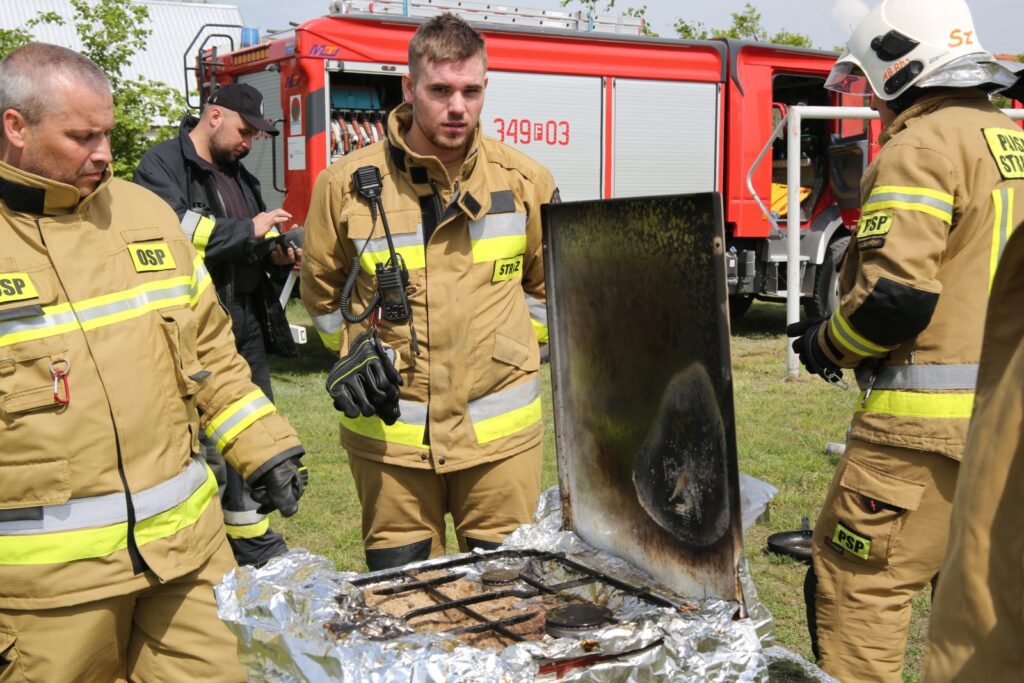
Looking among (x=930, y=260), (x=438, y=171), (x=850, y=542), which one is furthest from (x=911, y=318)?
(x=438, y=171)

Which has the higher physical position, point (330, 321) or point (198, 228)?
point (198, 228)

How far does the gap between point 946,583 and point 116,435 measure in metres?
1.77

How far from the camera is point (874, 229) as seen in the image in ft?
8.10

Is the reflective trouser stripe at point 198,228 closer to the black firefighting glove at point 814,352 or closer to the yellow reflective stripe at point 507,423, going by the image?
the yellow reflective stripe at point 507,423

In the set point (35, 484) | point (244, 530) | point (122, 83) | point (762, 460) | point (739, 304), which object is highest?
point (122, 83)

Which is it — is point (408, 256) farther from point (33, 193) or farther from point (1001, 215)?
point (1001, 215)

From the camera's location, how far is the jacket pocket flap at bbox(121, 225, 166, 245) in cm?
242

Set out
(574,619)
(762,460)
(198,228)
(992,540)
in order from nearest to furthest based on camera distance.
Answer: (992,540) < (574,619) < (198,228) < (762,460)

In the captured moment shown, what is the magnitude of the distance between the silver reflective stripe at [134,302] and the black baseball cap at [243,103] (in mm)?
2233

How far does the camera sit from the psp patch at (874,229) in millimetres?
2439

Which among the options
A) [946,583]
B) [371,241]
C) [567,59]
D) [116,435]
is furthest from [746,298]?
[946,583]

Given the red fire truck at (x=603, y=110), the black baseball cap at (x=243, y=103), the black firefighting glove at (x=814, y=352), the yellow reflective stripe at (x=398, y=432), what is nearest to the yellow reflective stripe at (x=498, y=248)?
the yellow reflective stripe at (x=398, y=432)

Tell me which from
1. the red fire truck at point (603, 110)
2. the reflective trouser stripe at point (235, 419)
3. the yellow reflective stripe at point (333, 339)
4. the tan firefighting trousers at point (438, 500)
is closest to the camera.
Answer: the reflective trouser stripe at point (235, 419)

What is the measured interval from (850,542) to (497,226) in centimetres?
129
